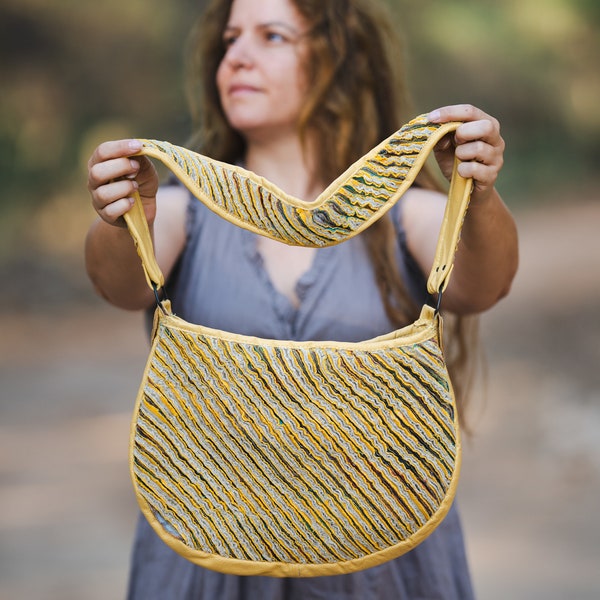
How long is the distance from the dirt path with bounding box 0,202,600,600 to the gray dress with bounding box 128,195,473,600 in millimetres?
1125

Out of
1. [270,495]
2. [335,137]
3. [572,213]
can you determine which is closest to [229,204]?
[270,495]

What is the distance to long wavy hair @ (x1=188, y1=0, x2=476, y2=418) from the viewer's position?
1.13 metres

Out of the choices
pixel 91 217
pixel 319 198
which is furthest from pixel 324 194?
pixel 91 217

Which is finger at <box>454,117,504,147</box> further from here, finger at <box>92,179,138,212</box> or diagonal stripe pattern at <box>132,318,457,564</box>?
finger at <box>92,179,138,212</box>

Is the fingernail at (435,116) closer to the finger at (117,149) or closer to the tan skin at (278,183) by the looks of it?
the tan skin at (278,183)

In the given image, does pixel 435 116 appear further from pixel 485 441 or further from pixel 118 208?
pixel 485 441

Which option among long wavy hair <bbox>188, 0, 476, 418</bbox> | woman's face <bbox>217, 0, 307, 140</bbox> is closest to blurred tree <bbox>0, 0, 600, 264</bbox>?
long wavy hair <bbox>188, 0, 476, 418</bbox>

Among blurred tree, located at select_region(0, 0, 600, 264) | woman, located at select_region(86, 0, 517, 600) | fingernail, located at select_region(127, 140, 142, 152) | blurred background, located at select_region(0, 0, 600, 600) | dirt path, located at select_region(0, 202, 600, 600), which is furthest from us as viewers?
blurred tree, located at select_region(0, 0, 600, 264)

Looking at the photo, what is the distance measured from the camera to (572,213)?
4402mm

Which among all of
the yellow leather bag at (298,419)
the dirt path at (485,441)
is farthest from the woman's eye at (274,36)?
the dirt path at (485,441)

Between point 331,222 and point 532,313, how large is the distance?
11.1 feet

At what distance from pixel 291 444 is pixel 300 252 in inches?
12.6

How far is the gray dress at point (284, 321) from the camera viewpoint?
102cm

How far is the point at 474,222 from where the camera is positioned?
91 cm
